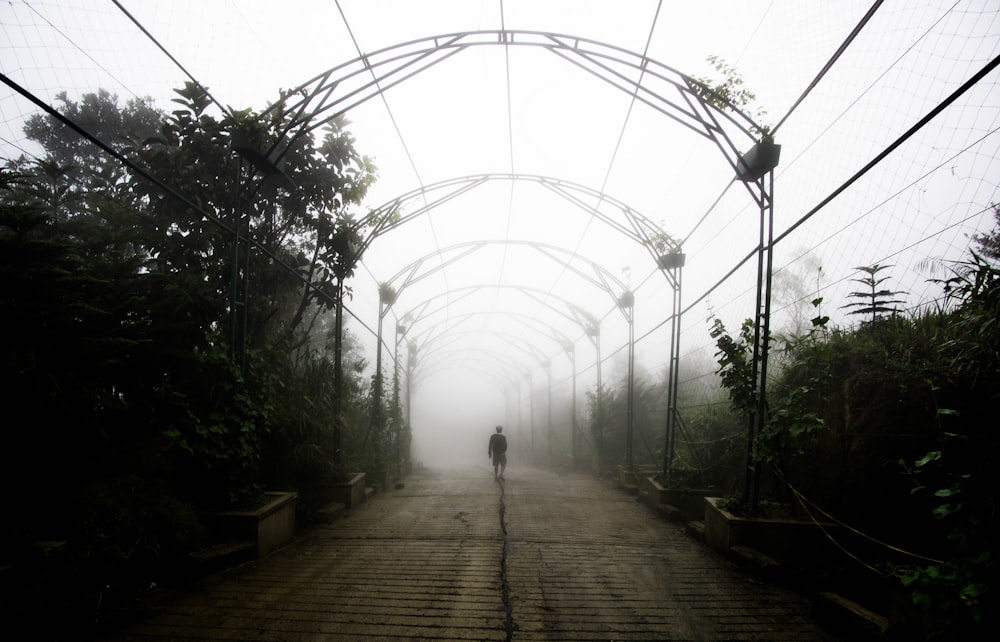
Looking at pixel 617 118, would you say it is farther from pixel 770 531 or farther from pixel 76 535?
pixel 76 535

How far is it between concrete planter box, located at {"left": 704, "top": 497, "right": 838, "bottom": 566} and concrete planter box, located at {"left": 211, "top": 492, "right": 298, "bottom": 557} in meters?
4.33

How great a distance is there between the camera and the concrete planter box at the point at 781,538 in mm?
4387

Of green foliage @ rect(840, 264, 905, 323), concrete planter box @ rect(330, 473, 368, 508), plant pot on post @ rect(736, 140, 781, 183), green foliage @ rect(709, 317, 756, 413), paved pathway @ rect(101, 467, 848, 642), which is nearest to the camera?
paved pathway @ rect(101, 467, 848, 642)

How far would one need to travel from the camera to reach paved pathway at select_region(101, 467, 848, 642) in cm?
319

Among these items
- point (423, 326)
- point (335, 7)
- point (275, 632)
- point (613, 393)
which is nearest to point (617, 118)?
point (335, 7)

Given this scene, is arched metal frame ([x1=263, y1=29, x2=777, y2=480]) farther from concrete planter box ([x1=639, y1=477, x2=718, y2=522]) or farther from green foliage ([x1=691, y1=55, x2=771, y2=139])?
concrete planter box ([x1=639, y1=477, x2=718, y2=522])

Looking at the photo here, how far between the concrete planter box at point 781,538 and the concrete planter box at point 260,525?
4326mm

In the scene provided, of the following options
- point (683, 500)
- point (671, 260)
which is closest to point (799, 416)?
point (683, 500)

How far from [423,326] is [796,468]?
14.7 meters

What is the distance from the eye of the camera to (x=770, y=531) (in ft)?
15.0

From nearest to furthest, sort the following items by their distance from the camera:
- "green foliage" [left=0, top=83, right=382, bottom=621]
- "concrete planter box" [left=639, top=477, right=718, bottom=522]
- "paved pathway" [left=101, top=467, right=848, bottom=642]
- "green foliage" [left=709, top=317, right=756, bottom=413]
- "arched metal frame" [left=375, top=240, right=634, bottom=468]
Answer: "paved pathway" [left=101, top=467, right=848, bottom=642], "green foliage" [left=0, top=83, right=382, bottom=621], "green foliage" [left=709, top=317, right=756, bottom=413], "concrete planter box" [left=639, top=477, right=718, bottom=522], "arched metal frame" [left=375, top=240, right=634, bottom=468]

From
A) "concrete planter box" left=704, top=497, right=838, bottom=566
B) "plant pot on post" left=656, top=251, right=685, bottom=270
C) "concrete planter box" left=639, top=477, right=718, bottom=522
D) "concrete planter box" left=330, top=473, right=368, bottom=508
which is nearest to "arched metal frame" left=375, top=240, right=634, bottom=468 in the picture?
"plant pot on post" left=656, top=251, right=685, bottom=270

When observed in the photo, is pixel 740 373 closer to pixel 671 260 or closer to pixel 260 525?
pixel 671 260

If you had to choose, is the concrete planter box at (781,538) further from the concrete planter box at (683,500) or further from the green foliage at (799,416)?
the concrete planter box at (683,500)
